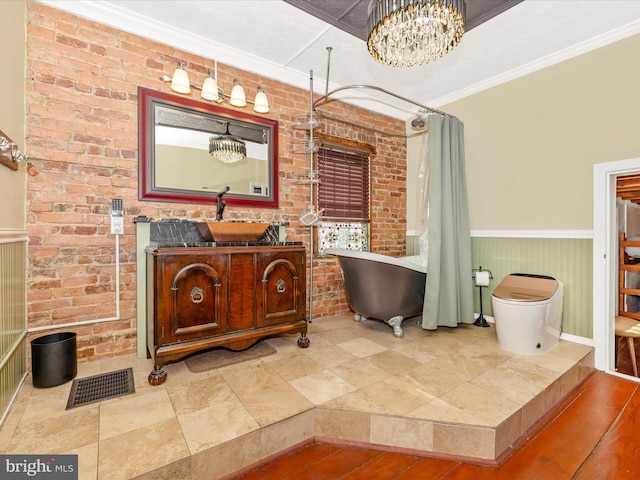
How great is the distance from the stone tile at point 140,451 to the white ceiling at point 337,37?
2635 mm

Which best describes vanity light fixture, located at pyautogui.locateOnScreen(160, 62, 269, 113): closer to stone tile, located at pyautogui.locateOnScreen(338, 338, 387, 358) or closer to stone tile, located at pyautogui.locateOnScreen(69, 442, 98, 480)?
stone tile, located at pyautogui.locateOnScreen(338, 338, 387, 358)

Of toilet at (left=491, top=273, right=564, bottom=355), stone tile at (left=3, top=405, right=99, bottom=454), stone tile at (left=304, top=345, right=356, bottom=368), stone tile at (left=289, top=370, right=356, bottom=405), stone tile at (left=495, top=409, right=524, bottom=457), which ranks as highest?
toilet at (left=491, top=273, right=564, bottom=355)

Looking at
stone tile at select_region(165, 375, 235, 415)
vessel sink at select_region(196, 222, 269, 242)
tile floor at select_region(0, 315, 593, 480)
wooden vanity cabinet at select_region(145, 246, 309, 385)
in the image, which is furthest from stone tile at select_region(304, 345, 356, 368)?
vessel sink at select_region(196, 222, 269, 242)

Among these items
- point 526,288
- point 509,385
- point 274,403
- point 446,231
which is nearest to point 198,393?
point 274,403

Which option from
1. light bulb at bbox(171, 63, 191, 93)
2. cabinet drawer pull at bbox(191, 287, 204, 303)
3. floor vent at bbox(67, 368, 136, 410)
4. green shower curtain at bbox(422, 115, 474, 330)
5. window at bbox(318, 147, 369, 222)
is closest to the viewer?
floor vent at bbox(67, 368, 136, 410)

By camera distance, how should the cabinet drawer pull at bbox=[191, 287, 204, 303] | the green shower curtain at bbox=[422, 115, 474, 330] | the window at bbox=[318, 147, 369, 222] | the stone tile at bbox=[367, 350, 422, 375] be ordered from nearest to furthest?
the cabinet drawer pull at bbox=[191, 287, 204, 303], the stone tile at bbox=[367, 350, 422, 375], the green shower curtain at bbox=[422, 115, 474, 330], the window at bbox=[318, 147, 369, 222]

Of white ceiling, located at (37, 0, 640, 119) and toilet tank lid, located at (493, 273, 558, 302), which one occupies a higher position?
white ceiling, located at (37, 0, 640, 119)

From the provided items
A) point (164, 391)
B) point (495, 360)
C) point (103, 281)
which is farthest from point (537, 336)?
point (103, 281)

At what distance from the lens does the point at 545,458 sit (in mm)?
1495

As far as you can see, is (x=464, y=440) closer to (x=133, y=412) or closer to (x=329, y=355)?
(x=329, y=355)

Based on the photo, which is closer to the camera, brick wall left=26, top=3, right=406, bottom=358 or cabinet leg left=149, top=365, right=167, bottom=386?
cabinet leg left=149, top=365, right=167, bottom=386

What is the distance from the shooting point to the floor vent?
1.69 m

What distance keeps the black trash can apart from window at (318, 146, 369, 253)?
7.21 ft

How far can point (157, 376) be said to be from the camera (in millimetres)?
1851
